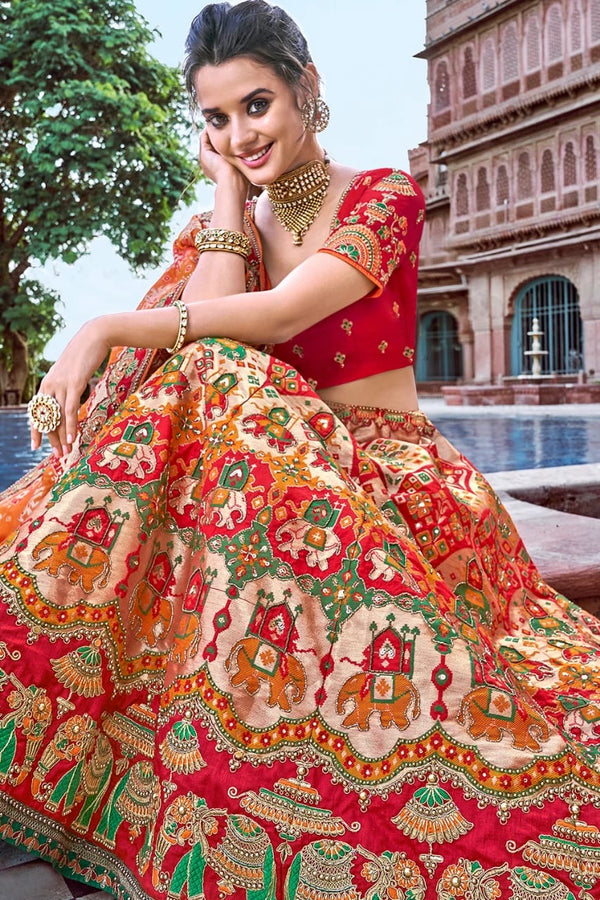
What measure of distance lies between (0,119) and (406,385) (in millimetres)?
17106

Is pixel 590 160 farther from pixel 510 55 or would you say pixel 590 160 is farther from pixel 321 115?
pixel 321 115

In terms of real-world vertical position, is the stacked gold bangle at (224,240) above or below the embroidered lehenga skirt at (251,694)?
above

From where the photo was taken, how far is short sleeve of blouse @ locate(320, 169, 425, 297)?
1562 mm

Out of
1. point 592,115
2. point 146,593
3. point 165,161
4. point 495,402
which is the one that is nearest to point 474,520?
point 146,593

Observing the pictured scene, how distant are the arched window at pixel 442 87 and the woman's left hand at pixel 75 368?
2200 centimetres

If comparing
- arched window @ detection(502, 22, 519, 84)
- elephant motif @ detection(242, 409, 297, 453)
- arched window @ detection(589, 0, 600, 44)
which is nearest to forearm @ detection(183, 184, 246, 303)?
elephant motif @ detection(242, 409, 297, 453)

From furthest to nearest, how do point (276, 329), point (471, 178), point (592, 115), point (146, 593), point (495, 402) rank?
point (471, 178) < point (592, 115) < point (495, 402) < point (276, 329) < point (146, 593)

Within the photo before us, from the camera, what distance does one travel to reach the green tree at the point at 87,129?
48.2ft

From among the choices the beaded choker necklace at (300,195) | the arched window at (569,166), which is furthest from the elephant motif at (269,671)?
the arched window at (569,166)

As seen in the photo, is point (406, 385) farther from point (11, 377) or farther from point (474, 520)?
point (11, 377)

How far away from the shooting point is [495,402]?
15375 millimetres

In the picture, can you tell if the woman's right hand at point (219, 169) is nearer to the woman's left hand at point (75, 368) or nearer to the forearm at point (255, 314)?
the forearm at point (255, 314)

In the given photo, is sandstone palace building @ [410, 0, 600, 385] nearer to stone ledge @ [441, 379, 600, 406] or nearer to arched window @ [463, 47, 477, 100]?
arched window @ [463, 47, 477, 100]

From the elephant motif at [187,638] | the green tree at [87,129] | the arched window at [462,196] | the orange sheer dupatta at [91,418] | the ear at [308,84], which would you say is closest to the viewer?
the elephant motif at [187,638]
